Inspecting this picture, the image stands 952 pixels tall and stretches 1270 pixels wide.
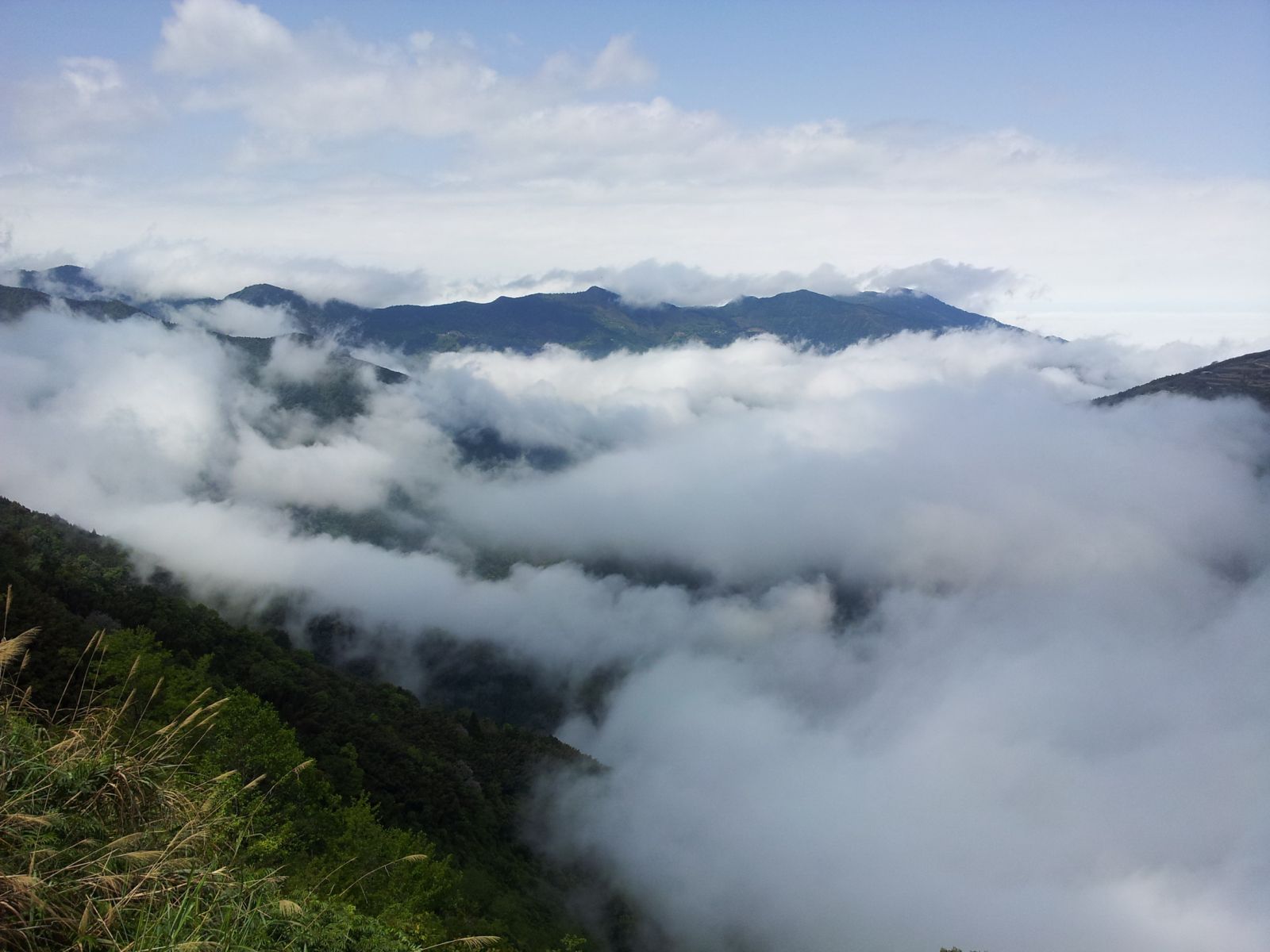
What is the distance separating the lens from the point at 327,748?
78062mm

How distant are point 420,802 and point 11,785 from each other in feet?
268

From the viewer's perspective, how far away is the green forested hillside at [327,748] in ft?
129

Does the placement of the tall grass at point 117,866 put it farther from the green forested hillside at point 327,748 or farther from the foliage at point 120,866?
the green forested hillside at point 327,748

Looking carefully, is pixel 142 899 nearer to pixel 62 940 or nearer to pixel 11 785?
pixel 62 940

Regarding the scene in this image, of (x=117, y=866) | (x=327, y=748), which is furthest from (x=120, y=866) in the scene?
(x=327, y=748)

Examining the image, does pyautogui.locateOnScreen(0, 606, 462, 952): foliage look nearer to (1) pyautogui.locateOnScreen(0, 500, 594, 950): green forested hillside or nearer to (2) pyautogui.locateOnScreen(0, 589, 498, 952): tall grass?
(2) pyautogui.locateOnScreen(0, 589, 498, 952): tall grass

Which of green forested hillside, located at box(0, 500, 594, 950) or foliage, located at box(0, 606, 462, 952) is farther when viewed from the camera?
green forested hillside, located at box(0, 500, 594, 950)

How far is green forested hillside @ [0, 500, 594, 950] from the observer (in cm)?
3928

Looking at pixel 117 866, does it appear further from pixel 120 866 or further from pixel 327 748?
pixel 327 748

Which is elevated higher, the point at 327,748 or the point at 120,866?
the point at 120,866

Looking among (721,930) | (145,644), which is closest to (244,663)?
(145,644)

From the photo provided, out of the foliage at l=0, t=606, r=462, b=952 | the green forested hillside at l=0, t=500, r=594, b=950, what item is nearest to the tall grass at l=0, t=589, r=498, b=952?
the foliage at l=0, t=606, r=462, b=952

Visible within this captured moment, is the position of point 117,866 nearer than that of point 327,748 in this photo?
Yes

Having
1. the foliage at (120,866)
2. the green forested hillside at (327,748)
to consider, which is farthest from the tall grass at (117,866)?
the green forested hillside at (327,748)
